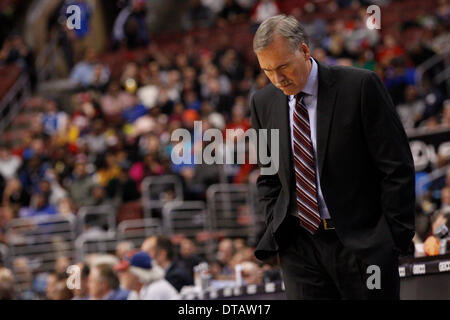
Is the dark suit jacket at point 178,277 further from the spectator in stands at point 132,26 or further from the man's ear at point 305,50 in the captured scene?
the spectator in stands at point 132,26

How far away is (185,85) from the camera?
1385cm

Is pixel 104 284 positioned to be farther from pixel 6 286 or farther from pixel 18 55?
pixel 18 55

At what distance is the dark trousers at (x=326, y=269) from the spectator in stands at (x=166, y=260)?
3.43 meters

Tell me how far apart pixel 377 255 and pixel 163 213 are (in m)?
8.55

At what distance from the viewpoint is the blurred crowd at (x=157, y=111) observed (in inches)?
451

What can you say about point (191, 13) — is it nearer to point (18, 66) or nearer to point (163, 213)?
point (18, 66)

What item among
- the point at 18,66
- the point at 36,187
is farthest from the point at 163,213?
the point at 18,66

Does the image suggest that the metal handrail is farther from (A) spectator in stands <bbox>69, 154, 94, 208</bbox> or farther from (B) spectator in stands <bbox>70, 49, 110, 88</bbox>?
(A) spectator in stands <bbox>69, 154, 94, 208</bbox>

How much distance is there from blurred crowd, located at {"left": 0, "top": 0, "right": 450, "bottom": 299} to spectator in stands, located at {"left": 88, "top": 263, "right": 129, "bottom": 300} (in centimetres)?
274

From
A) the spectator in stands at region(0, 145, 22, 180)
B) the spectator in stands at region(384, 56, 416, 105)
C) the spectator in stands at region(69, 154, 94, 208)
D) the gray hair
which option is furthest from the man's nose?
the spectator in stands at region(0, 145, 22, 180)

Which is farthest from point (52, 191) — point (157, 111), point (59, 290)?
point (59, 290)

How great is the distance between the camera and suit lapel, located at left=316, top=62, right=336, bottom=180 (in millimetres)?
3486

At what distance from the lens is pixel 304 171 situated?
354cm

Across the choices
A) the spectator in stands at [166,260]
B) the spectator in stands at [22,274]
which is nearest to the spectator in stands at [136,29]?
the spectator in stands at [22,274]
